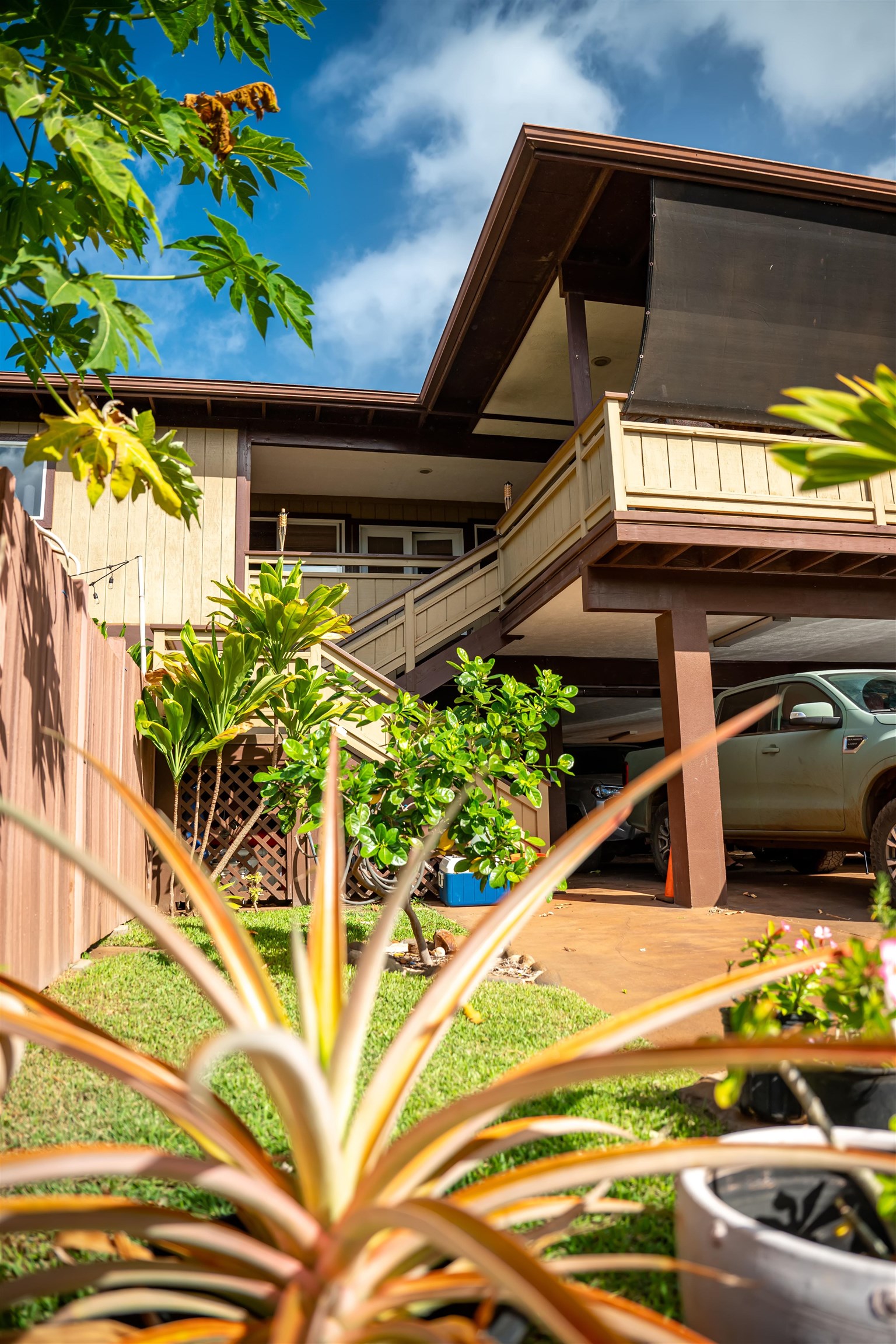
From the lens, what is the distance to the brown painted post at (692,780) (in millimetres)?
8016

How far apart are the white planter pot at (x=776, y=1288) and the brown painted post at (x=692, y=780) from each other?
269 inches

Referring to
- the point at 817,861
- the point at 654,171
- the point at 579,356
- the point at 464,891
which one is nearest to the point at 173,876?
the point at 464,891

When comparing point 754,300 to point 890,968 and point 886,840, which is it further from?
point 890,968

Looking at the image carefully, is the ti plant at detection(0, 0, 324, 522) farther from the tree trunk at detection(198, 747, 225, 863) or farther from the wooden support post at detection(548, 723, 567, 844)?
the wooden support post at detection(548, 723, 567, 844)

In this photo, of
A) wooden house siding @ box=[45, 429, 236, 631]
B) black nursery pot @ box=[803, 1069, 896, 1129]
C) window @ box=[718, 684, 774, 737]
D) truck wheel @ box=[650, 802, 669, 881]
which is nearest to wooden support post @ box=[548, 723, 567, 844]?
truck wheel @ box=[650, 802, 669, 881]

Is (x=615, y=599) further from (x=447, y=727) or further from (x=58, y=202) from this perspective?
(x=58, y=202)

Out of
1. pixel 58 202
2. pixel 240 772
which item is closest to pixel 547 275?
pixel 240 772

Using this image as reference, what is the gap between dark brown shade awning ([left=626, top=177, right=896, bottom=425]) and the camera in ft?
26.8

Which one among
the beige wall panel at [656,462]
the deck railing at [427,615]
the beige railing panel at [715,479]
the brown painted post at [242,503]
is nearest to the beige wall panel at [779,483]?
the beige railing panel at [715,479]

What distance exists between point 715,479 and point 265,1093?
7.23 metres

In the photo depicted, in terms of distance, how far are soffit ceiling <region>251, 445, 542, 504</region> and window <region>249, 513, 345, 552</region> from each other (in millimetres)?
497

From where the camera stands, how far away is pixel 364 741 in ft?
30.3

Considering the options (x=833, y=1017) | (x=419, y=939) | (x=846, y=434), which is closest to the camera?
(x=846, y=434)

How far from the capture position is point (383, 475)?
45.1ft
